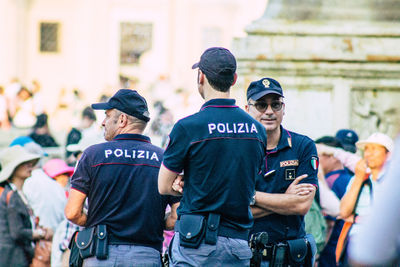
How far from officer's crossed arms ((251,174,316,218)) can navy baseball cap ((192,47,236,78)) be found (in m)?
0.93

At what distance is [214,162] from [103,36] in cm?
4061

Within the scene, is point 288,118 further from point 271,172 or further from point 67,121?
point 67,121

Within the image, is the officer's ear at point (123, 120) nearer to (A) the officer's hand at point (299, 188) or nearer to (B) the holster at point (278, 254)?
(A) the officer's hand at point (299, 188)

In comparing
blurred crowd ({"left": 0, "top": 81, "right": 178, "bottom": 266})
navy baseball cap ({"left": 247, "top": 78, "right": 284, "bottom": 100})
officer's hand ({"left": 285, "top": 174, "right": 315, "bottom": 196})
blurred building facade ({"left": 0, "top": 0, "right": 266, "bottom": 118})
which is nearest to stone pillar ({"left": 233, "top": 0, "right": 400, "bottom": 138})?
blurred crowd ({"left": 0, "top": 81, "right": 178, "bottom": 266})

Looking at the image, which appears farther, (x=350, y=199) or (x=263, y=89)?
(x=350, y=199)

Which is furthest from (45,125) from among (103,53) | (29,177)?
(103,53)

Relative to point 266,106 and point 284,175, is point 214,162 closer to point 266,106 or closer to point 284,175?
point 284,175

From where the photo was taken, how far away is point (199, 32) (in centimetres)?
4559

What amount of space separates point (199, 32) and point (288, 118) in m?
37.7

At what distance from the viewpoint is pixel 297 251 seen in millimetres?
5141

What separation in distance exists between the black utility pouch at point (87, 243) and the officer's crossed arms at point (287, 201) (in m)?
1.06

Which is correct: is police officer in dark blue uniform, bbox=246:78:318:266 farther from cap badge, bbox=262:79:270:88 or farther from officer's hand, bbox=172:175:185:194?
officer's hand, bbox=172:175:185:194

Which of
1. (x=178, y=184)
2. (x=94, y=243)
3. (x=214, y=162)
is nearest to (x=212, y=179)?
(x=214, y=162)

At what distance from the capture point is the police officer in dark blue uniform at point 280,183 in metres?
5.09
